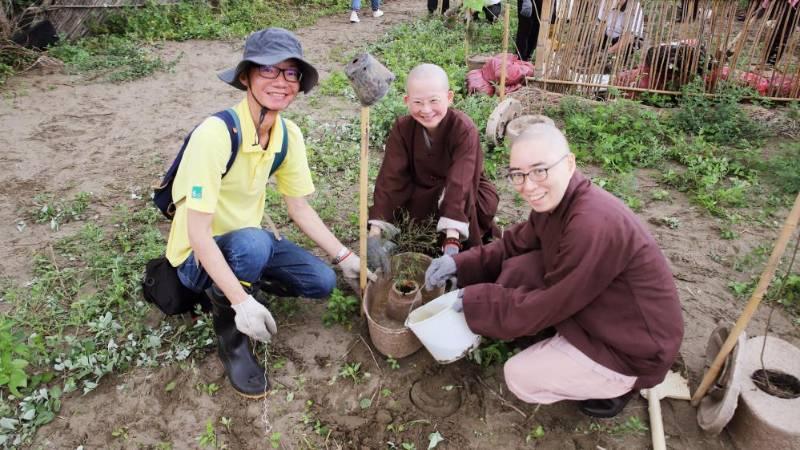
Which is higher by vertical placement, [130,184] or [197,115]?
[197,115]

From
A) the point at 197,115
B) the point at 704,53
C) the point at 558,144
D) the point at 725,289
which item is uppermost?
the point at 704,53

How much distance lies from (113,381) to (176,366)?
0.33 metres

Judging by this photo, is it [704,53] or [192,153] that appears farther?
[704,53]

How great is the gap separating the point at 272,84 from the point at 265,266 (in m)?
1.04

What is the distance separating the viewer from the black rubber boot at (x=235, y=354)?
2.58 meters

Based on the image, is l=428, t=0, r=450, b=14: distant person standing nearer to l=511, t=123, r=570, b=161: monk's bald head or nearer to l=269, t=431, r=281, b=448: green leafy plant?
l=511, t=123, r=570, b=161: monk's bald head

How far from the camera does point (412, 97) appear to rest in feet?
9.69

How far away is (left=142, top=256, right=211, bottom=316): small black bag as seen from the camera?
269 cm

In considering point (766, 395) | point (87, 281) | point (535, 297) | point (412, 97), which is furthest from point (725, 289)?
point (87, 281)

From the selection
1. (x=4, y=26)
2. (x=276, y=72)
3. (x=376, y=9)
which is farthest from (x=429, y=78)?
(x=376, y=9)

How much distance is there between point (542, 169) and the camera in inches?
81.6

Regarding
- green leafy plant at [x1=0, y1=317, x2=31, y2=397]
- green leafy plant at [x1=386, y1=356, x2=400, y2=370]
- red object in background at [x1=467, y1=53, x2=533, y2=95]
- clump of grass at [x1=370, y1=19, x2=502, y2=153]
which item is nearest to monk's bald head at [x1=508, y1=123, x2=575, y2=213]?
green leafy plant at [x1=386, y1=356, x2=400, y2=370]

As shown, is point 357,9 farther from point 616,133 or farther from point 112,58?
point 616,133

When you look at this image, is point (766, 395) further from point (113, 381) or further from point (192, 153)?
point (113, 381)
